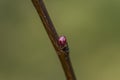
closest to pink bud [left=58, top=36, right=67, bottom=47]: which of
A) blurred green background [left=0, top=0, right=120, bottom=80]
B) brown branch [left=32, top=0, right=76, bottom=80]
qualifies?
brown branch [left=32, top=0, right=76, bottom=80]

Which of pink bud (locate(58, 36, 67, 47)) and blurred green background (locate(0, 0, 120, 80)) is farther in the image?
Result: blurred green background (locate(0, 0, 120, 80))

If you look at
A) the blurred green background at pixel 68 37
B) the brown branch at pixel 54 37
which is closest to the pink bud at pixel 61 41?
the brown branch at pixel 54 37

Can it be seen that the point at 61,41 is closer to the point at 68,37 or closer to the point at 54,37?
the point at 54,37

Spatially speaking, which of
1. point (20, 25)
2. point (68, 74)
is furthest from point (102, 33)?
point (68, 74)

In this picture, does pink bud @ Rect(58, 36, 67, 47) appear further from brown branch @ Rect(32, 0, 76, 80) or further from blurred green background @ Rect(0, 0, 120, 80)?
blurred green background @ Rect(0, 0, 120, 80)

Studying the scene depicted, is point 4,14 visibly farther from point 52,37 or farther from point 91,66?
point 52,37
